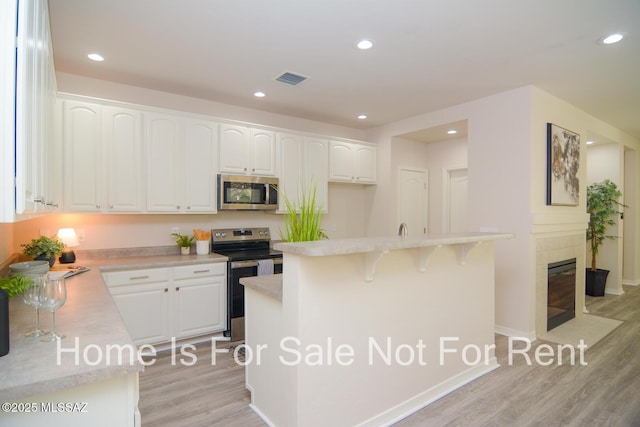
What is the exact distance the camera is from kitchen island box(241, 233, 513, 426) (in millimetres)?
1889

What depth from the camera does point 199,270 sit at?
354 cm

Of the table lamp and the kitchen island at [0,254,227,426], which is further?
the table lamp

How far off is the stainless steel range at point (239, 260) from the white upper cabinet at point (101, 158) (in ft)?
3.48

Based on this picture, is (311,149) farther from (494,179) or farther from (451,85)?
(494,179)

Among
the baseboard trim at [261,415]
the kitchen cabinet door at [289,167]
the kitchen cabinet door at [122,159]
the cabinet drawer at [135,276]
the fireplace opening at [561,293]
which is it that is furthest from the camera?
the kitchen cabinet door at [289,167]

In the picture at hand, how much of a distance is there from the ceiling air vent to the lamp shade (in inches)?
96.8

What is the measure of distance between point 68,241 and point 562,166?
5.28 meters

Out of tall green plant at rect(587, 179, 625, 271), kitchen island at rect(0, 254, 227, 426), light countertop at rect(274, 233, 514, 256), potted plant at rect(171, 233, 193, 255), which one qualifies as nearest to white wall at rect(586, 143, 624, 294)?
tall green plant at rect(587, 179, 625, 271)

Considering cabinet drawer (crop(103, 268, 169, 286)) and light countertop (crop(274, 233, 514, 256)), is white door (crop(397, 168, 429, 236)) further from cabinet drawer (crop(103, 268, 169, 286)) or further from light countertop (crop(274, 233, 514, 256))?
cabinet drawer (crop(103, 268, 169, 286))

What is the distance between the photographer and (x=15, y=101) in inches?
42.0

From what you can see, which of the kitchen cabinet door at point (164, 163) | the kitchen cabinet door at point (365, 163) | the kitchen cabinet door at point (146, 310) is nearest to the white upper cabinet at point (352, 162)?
the kitchen cabinet door at point (365, 163)

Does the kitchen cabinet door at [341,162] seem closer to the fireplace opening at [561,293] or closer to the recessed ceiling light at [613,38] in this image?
the fireplace opening at [561,293]

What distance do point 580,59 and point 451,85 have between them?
1.09m

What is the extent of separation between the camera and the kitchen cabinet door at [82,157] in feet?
10.2
